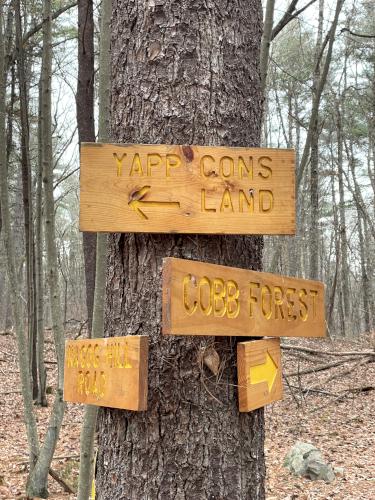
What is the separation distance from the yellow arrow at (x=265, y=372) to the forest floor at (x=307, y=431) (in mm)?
3586

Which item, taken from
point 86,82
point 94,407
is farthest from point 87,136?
point 94,407

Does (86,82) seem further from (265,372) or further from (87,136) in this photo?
(265,372)

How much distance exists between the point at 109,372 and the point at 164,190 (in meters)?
0.58

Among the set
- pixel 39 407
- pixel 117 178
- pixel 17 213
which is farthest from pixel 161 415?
pixel 17 213

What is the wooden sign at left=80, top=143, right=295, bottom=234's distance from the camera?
167cm

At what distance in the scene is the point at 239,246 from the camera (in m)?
1.82

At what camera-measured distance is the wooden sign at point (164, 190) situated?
167cm

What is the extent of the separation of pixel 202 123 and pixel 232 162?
0.17 metres

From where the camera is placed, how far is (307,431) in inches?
285

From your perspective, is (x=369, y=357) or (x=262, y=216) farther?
(x=369, y=357)

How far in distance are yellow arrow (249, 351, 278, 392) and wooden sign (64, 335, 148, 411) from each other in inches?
13.9

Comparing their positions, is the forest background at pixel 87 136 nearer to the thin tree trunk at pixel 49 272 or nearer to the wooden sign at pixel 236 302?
the thin tree trunk at pixel 49 272

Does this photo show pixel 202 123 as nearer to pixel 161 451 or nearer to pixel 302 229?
pixel 161 451

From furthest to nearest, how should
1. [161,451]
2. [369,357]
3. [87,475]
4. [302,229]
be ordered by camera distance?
1. [302,229]
2. [369,357]
3. [87,475]
4. [161,451]
